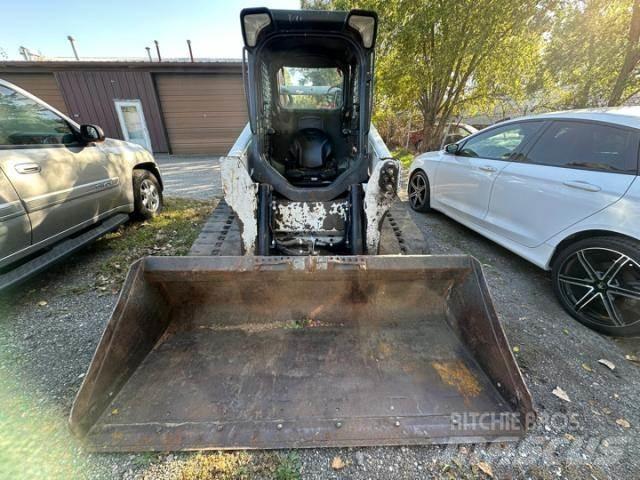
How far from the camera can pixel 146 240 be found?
3811 mm

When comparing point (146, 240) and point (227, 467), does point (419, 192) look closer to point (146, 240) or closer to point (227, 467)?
point (146, 240)

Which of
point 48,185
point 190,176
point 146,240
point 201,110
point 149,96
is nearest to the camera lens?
point 48,185

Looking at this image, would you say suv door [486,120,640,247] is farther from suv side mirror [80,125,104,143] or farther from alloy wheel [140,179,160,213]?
alloy wheel [140,179,160,213]

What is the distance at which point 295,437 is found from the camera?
1437mm

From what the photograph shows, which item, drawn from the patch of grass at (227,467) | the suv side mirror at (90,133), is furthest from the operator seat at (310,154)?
the patch of grass at (227,467)

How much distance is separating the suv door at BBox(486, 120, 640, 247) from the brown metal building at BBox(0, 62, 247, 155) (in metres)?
10.1

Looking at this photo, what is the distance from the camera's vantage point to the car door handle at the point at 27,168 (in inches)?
93.8

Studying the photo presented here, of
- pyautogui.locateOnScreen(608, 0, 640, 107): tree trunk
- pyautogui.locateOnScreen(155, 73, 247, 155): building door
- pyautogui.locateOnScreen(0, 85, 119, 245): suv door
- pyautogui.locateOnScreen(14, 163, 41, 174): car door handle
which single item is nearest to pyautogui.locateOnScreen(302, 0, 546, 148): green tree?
pyautogui.locateOnScreen(608, 0, 640, 107): tree trunk

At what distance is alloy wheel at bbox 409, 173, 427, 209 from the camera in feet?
15.5

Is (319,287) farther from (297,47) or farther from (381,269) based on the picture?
(297,47)

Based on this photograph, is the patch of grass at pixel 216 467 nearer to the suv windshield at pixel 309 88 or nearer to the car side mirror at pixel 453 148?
the suv windshield at pixel 309 88

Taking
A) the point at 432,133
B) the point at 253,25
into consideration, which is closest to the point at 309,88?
the point at 253,25

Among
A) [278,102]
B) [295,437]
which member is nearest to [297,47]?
[278,102]

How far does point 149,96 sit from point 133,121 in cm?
116
